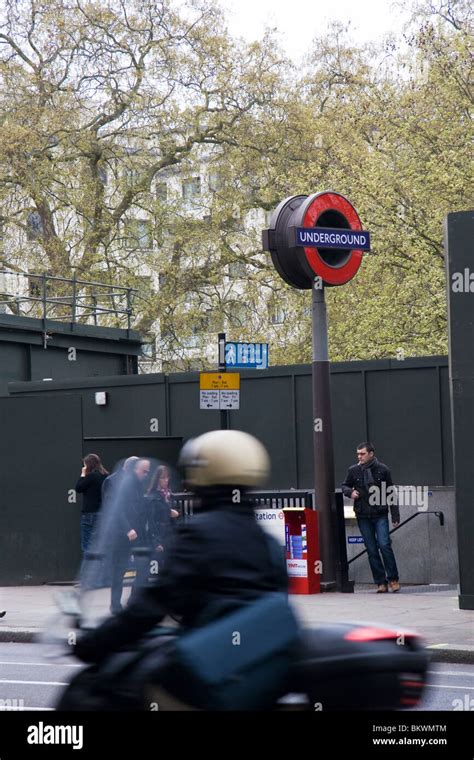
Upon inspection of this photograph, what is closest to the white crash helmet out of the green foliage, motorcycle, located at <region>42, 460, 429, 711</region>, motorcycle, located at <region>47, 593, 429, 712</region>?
motorcycle, located at <region>42, 460, 429, 711</region>

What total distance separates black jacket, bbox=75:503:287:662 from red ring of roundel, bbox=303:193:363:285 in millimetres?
11969

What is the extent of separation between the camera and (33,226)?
3769cm

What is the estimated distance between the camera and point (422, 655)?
4.98m

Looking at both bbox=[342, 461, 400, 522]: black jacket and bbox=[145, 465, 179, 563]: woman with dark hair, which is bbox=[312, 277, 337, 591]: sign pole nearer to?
bbox=[342, 461, 400, 522]: black jacket

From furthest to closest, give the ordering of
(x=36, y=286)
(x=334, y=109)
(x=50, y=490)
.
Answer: (x=36, y=286)
(x=334, y=109)
(x=50, y=490)

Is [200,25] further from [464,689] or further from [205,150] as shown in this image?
[464,689]

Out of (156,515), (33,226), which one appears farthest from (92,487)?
(33,226)

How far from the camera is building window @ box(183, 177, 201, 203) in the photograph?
1442 inches

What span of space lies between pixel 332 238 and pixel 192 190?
2162cm

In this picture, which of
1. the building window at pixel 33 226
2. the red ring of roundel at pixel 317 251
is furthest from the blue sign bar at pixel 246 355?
the building window at pixel 33 226

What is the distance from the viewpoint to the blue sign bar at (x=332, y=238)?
53.7 feet

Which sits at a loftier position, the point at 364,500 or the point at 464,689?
the point at 364,500

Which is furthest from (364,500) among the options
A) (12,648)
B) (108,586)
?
(108,586)

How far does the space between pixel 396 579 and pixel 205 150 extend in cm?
2267
